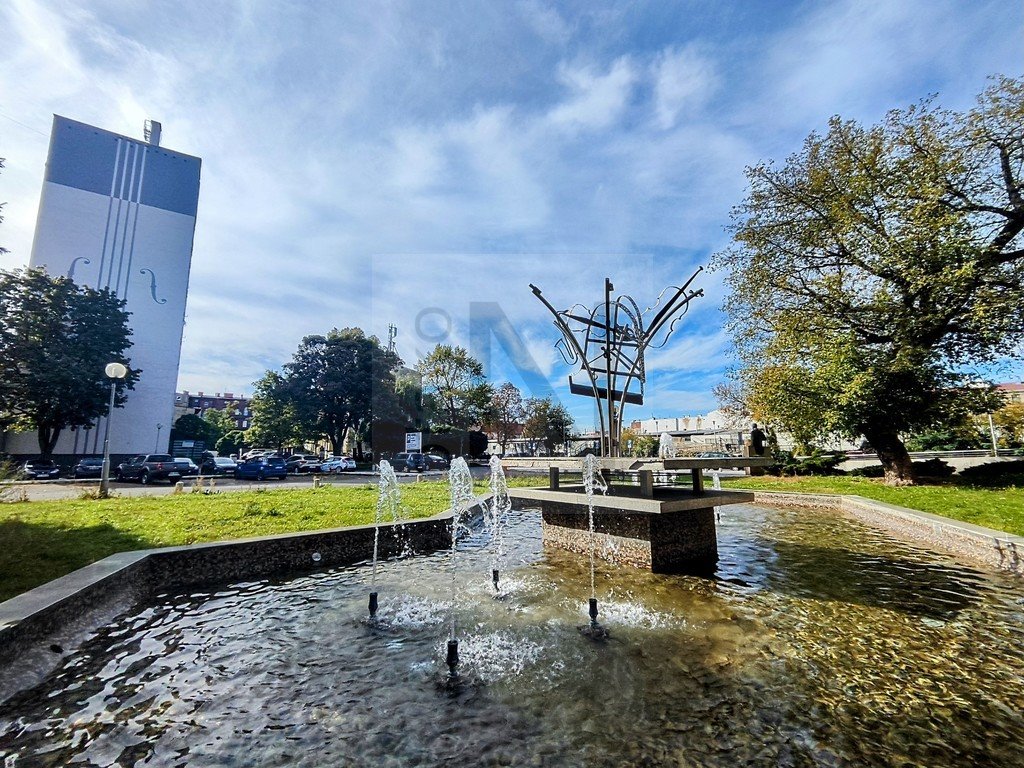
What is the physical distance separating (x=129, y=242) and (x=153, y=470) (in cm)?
2090

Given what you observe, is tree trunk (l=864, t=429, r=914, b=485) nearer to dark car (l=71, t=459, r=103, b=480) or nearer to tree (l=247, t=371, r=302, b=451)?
dark car (l=71, t=459, r=103, b=480)

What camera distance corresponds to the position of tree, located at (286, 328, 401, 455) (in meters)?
38.2

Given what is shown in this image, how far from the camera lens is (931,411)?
13.5m

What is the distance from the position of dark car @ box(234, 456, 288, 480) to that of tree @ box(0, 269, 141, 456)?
10.8 meters

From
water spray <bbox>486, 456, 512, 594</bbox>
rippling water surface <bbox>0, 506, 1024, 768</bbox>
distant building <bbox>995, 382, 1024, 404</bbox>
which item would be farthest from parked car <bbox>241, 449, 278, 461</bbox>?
distant building <bbox>995, 382, 1024, 404</bbox>

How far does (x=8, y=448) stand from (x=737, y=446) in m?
55.3

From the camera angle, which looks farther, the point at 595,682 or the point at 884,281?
the point at 884,281

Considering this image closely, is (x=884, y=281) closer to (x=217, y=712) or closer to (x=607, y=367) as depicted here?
(x=607, y=367)

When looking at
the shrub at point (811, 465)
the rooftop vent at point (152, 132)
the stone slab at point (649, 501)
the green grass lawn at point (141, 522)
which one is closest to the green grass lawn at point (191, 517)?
the green grass lawn at point (141, 522)

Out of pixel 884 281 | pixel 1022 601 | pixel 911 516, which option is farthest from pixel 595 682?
pixel 884 281

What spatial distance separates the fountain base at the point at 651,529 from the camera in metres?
5.97

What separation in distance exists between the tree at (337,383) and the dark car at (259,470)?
46.9 feet

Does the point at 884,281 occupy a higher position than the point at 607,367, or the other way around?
the point at 884,281

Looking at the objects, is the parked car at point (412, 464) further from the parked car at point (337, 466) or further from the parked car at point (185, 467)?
the parked car at point (185, 467)
